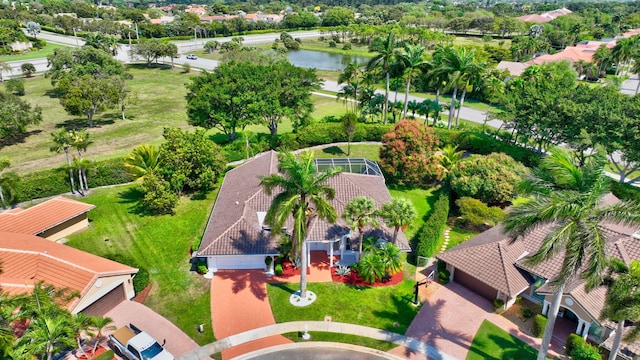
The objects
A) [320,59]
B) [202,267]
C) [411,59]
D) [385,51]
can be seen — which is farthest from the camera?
[320,59]

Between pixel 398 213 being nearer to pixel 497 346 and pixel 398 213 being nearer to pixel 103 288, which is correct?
pixel 497 346

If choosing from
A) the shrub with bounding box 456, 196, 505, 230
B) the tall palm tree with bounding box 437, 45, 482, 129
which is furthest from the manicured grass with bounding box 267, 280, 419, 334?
the tall palm tree with bounding box 437, 45, 482, 129

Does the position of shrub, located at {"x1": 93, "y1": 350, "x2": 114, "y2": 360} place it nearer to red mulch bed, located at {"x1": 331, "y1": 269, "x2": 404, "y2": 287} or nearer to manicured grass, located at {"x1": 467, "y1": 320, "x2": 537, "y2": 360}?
red mulch bed, located at {"x1": 331, "y1": 269, "x2": 404, "y2": 287}

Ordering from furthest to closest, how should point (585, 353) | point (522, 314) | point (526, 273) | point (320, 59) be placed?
point (320, 59), point (526, 273), point (522, 314), point (585, 353)

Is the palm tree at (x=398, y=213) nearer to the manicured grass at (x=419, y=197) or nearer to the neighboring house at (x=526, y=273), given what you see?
the neighboring house at (x=526, y=273)

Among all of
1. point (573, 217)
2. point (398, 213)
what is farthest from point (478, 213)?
point (573, 217)

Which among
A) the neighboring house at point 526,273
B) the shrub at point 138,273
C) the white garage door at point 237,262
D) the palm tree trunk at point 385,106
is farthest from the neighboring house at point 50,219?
the palm tree trunk at point 385,106

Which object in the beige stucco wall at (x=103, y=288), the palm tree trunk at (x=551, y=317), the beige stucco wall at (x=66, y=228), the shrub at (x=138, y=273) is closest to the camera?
the palm tree trunk at (x=551, y=317)
